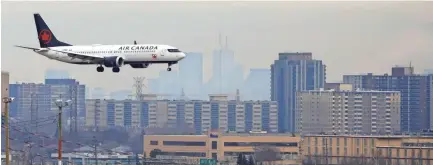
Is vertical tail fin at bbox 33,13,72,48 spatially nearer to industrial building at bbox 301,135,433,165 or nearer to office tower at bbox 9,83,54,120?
industrial building at bbox 301,135,433,165

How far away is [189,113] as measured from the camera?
15900cm

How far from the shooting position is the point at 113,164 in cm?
9781

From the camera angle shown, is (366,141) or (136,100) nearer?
(366,141)

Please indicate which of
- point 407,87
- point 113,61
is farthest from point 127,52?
point 407,87

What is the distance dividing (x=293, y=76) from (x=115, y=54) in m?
126

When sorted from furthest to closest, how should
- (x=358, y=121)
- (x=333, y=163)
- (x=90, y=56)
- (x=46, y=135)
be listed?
(x=358, y=121), (x=46, y=135), (x=333, y=163), (x=90, y=56)

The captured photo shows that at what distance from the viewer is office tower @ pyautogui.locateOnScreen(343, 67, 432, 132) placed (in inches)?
6161

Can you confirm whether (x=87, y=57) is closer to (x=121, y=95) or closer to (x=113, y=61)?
(x=113, y=61)

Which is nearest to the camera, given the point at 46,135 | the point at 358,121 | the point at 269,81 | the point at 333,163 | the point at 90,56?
the point at 90,56

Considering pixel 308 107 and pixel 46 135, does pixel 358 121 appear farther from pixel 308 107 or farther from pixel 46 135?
pixel 46 135

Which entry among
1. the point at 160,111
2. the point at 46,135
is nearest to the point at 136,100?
the point at 160,111

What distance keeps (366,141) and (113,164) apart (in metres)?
14.4

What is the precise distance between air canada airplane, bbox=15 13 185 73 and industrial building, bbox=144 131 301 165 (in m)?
45.0

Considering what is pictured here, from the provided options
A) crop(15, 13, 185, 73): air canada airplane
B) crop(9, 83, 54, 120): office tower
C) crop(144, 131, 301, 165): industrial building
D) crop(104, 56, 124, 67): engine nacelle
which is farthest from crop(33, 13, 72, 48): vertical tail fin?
crop(9, 83, 54, 120): office tower
